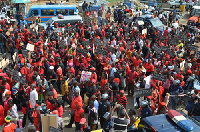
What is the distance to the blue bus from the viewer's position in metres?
22.2

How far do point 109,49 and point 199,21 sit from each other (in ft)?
57.8

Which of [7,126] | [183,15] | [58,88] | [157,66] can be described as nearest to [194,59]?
[157,66]

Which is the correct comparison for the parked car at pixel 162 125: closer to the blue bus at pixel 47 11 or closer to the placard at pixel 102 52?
the placard at pixel 102 52

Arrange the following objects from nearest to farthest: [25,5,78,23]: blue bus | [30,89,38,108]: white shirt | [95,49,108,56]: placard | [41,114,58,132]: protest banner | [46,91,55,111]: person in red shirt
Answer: [41,114,58,132]: protest banner, [46,91,55,111]: person in red shirt, [30,89,38,108]: white shirt, [95,49,108,56]: placard, [25,5,78,23]: blue bus

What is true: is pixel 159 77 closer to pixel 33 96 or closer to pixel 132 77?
pixel 132 77

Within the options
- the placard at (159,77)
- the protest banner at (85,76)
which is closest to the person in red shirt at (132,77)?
the placard at (159,77)

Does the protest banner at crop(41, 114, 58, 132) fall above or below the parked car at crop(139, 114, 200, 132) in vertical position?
below

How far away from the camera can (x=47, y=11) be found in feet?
73.7

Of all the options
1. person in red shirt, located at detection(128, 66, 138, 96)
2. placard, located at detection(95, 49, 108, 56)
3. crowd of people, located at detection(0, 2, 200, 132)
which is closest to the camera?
crowd of people, located at detection(0, 2, 200, 132)

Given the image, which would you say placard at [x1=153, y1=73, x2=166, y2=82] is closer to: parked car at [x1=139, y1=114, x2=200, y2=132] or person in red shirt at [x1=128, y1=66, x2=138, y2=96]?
person in red shirt at [x1=128, y1=66, x2=138, y2=96]

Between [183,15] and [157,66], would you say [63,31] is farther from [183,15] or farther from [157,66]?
[183,15]

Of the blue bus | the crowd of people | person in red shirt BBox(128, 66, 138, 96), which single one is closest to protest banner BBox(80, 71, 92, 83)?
the crowd of people

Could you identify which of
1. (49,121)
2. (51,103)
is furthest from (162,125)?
(51,103)

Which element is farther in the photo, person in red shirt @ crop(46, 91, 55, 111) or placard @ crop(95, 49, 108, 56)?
placard @ crop(95, 49, 108, 56)
